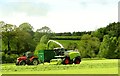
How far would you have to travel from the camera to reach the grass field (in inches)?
345

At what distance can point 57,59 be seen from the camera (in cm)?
959

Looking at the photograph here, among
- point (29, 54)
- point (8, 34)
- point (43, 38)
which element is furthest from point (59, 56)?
point (8, 34)

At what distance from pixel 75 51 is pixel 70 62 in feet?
1.39

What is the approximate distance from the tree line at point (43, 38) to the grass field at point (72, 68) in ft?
0.83

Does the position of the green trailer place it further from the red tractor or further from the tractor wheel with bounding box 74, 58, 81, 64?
the tractor wheel with bounding box 74, 58, 81, 64

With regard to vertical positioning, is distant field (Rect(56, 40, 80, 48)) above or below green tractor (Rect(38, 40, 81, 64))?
above

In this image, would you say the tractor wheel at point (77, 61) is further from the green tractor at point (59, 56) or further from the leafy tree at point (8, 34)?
the leafy tree at point (8, 34)

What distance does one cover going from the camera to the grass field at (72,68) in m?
8.77

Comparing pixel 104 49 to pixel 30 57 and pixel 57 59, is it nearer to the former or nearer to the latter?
pixel 57 59

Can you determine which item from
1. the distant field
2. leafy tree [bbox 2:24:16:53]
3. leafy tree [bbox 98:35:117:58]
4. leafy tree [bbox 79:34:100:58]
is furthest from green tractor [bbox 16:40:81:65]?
leafy tree [bbox 98:35:117:58]

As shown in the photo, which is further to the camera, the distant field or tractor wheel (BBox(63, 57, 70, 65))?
tractor wheel (BBox(63, 57, 70, 65))

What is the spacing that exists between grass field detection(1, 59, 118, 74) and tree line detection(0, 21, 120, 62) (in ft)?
0.83

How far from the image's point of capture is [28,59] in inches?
377

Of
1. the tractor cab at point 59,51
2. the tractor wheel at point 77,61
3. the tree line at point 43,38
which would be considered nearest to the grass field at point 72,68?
the tractor wheel at point 77,61
